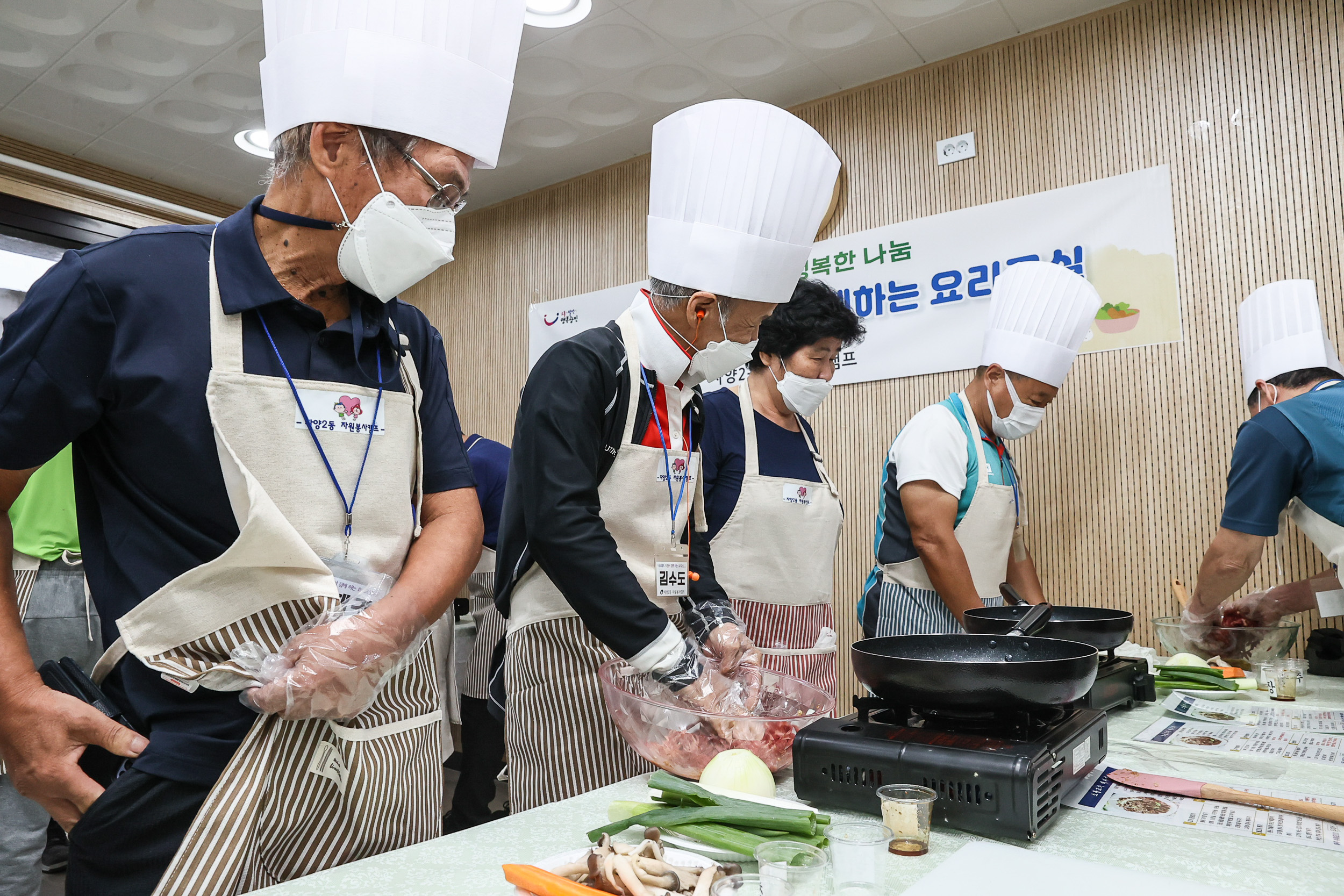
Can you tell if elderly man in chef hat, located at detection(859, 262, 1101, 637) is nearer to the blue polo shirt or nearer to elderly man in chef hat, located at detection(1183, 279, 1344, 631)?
elderly man in chef hat, located at detection(1183, 279, 1344, 631)

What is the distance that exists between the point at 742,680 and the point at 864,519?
2535 millimetres

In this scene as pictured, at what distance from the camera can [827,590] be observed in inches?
113

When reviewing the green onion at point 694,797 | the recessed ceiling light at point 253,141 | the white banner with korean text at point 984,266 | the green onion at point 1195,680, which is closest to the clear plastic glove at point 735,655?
the green onion at point 694,797

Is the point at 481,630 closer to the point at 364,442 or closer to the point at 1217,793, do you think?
the point at 364,442

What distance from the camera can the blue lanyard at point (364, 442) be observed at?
1149 millimetres

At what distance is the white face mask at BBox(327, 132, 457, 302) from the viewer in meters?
1.20

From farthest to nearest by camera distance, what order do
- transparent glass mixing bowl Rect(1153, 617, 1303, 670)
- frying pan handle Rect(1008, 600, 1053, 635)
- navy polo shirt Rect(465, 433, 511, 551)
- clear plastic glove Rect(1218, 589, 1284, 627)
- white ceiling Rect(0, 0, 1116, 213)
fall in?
white ceiling Rect(0, 0, 1116, 213)
navy polo shirt Rect(465, 433, 511, 551)
clear plastic glove Rect(1218, 589, 1284, 627)
transparent glass mixing bowl Rect(1153, 617, 1303, 670)
frying pan handle Rect(1008, 600, 1053, 635)

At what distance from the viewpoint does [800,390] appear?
280cm

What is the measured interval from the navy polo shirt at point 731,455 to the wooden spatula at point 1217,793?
→ 56.4 inches

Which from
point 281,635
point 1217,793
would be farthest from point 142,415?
point 1217,793

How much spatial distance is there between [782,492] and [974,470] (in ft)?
2.45

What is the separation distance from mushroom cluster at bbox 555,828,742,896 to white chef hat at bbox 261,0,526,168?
3.30 ft

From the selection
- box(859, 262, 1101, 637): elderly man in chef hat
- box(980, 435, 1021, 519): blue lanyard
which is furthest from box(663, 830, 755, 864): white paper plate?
box(980, 435, 1021, 519): blue lanyard

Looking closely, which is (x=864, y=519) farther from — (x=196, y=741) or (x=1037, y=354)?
(x=196, y=741)
